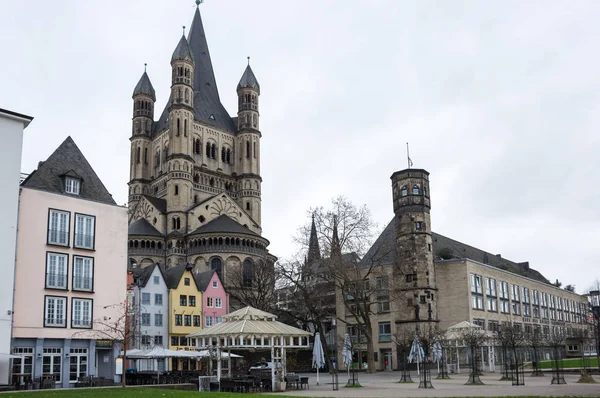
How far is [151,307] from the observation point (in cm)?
6241

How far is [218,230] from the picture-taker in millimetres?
89875

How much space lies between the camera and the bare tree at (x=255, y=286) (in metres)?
66.9

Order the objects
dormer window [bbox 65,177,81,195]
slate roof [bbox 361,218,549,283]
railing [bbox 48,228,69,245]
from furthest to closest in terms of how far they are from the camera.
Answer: slate roof [bbox 361,218,549,283], dormer window [bbox 65,177,81,195], railing [bbox 48,228,69,245]

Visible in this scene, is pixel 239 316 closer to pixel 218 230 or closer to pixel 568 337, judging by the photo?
pixel 218 230

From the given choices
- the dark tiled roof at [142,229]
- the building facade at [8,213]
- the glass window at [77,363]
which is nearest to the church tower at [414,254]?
the glass window at [77,363]

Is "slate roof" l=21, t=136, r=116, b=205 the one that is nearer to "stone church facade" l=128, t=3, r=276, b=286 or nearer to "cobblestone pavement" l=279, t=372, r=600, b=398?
"cobblestone pavement" l=279, t=372, r=600, b=398

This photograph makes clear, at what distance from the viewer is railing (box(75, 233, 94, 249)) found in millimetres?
41625

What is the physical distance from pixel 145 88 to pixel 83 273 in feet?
242

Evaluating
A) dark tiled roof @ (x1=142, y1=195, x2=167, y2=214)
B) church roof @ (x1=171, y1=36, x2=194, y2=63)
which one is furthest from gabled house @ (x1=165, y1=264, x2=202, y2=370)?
church roof @ (x1=171, y1=36, x2=194, y2=63)

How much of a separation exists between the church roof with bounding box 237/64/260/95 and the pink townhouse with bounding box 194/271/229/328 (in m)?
50.1

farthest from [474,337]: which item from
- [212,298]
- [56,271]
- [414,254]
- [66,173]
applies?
[212,298]

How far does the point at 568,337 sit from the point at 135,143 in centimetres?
7248

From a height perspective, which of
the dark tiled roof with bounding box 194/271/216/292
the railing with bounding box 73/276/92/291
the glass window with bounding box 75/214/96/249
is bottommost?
the railing with bounding box 73/276/92/291

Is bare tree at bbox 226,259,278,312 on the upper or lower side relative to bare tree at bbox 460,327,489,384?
upper
